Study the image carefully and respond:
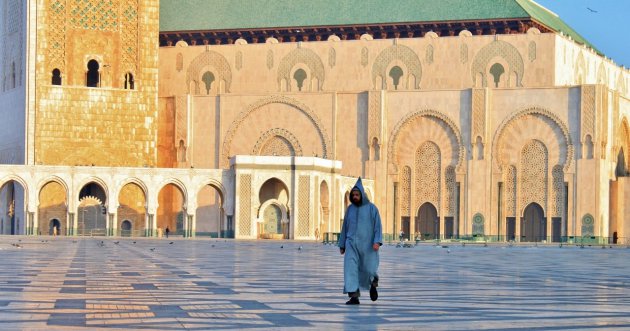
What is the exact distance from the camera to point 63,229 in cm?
6216

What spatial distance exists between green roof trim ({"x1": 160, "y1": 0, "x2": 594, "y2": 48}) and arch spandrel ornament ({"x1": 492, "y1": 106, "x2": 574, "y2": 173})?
5.58 meters

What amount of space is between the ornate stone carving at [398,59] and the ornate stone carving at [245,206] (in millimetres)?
10521

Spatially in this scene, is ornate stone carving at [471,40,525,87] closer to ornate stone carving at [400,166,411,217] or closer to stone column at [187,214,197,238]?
ornate stone carving at [400,166,411,217]

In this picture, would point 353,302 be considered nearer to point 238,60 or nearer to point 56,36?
point 56,36

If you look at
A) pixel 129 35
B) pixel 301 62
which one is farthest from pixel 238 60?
pixel 129 35

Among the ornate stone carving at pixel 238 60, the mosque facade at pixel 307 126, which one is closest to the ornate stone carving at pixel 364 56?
the mosque facade at pixel 307 126

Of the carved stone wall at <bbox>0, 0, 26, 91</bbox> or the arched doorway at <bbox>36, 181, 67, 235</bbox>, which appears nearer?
the arched doorway at <bbox>36, 181, 67, 235</bbox>

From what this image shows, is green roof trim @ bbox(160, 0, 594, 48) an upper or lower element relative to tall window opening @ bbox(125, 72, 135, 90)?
upper

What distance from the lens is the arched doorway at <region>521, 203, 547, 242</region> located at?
206 feet

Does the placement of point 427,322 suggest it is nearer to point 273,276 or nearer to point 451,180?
point 273,276

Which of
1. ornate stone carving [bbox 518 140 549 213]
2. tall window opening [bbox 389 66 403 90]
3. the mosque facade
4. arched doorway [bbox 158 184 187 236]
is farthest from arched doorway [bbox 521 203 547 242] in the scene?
arched doorway [bbox 158 184 187 236]

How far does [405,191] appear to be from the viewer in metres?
65.3

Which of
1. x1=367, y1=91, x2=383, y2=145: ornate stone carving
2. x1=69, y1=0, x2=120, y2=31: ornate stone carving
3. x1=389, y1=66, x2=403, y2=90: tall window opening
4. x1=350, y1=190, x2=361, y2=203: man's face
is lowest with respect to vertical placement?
x1=350, y1=190, x2=361, y2=203: man's face

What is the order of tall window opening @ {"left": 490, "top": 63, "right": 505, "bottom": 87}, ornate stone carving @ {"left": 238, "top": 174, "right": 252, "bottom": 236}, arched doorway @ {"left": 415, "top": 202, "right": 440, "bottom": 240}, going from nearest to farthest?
ornate stone carving @ {"left": 238, "top": 174, "right": 252, "bottom": 236}
arched doorway @ {"left": 415, "top": 202, "right": 440, "bottom": 240}
tall window opening @ {"left": 490, "top": 63, "right": 505, "bottom": 87}
